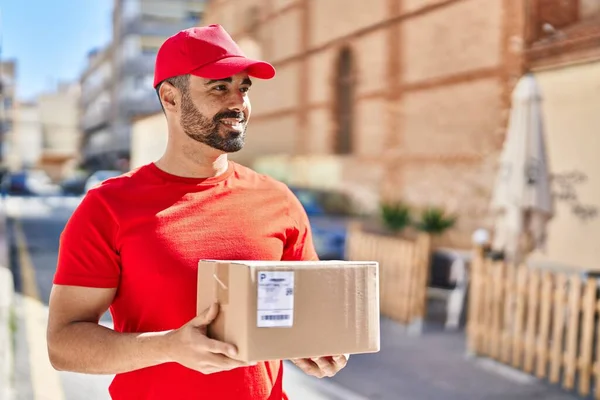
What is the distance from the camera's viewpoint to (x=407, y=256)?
7.75 metres

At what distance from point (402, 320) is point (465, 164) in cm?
239

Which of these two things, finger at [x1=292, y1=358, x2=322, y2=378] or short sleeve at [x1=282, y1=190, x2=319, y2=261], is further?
short sleeve at [x1=282, y1=190, x2=319, y2=261]

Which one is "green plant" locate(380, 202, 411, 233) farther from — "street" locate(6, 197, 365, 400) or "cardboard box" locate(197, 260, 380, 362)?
"cardboard box" locate(197, 260, 380, 362)

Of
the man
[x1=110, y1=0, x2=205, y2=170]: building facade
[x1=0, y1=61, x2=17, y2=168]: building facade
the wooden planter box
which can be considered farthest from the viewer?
[x1=0, y1=61, x2=17, y2=168]: building facade

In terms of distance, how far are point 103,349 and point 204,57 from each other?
74cm

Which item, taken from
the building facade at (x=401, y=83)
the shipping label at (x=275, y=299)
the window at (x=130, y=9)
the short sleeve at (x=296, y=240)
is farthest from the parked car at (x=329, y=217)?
the shipping label at (x=275, y=299)

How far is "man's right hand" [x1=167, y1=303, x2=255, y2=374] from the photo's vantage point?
1.56 metres

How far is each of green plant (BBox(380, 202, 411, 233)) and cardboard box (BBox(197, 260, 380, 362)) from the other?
8.36 meters

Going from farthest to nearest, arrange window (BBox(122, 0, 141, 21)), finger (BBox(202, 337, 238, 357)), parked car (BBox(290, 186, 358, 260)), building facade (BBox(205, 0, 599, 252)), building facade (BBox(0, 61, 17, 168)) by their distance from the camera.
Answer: building facade (BBox(0, 61, 17, 168))
window (BBox(122, 0, 141, 21))
parked car (BBox(290, 186, 358, 260))
building facade (BBox(205, 0, 599, 252))
finger (BBox(202, 337, 238, 357))

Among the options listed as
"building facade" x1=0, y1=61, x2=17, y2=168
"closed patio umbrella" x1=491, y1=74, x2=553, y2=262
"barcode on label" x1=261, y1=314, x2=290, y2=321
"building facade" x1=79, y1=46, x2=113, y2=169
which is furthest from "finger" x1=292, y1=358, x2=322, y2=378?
"building facade" x1=79, y1=46, x2=113, y2=169

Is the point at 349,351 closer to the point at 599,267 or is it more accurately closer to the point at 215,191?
the point at 215,191

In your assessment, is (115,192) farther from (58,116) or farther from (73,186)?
(58,116)

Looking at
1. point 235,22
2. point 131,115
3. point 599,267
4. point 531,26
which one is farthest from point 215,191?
point 131,115

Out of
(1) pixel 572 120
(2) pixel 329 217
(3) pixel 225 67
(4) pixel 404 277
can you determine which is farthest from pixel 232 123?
(2) pixel 329 217
